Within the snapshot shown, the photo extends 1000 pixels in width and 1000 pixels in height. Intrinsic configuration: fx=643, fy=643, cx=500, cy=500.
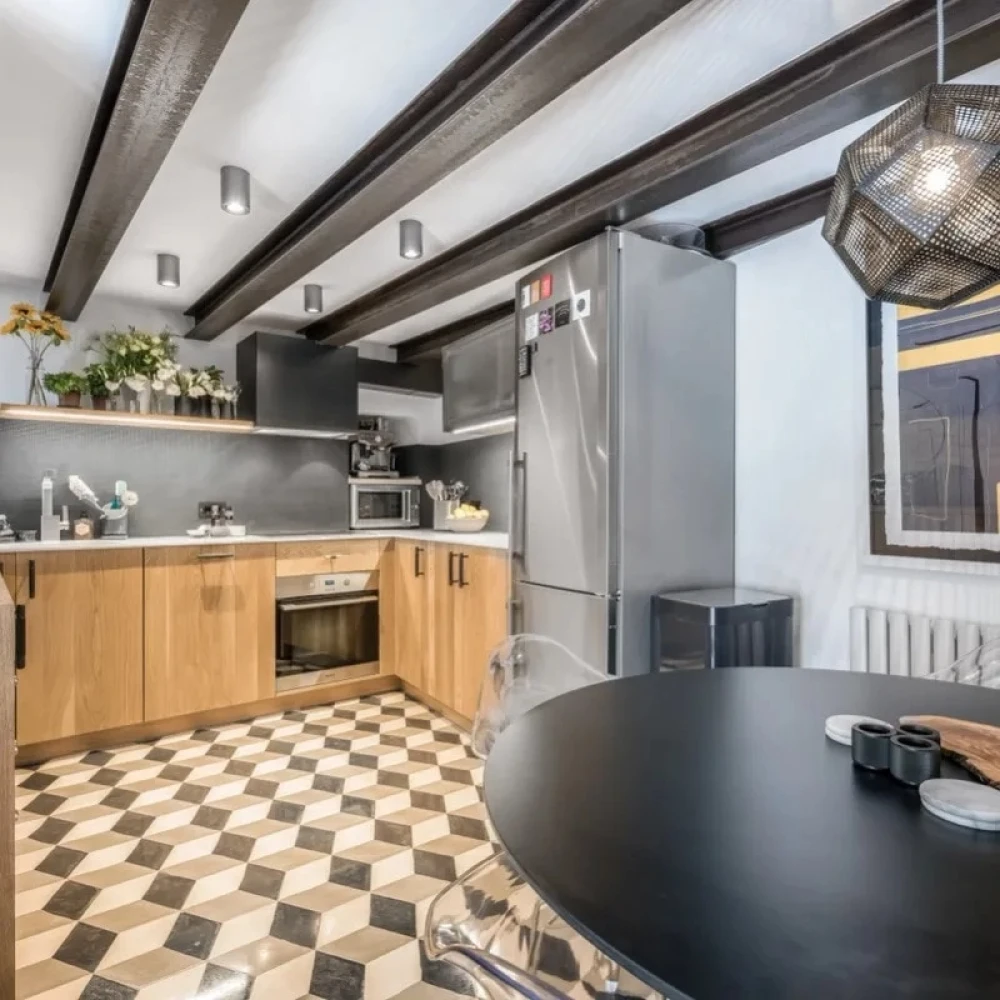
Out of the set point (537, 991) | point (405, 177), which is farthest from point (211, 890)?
point (405, 177)

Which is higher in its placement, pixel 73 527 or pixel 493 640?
pixel 73 527

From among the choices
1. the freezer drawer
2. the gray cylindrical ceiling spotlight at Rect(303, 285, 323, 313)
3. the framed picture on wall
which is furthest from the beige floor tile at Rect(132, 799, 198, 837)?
the framed picture on wall

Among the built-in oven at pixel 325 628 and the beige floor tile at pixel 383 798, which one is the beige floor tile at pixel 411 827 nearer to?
the beige floor tile at pixel 383 798

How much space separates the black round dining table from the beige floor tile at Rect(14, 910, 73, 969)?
1550 millimetres

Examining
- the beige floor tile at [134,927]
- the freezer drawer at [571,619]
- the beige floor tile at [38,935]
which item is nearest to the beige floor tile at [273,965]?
the beige floor tile at [134,927]

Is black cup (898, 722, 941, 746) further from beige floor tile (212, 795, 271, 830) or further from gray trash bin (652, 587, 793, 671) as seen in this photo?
beige floor tile (212, 795, 271, 830)

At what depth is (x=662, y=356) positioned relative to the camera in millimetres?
2492

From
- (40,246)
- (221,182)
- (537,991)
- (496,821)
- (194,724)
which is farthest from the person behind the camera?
(194,724)

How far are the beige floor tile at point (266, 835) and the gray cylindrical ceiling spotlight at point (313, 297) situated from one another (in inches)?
98.3

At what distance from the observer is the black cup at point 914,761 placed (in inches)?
35.1

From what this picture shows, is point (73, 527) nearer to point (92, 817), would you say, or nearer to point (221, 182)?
point (92, 817)

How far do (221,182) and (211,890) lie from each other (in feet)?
7.54

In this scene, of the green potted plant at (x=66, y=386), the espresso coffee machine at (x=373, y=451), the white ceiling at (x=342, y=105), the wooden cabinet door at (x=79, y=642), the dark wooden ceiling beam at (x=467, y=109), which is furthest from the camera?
the espresso coffee machine at (x=373, y=451)

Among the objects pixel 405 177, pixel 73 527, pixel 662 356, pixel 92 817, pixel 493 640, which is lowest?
pixel 92 817
